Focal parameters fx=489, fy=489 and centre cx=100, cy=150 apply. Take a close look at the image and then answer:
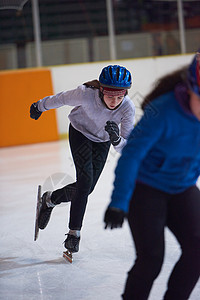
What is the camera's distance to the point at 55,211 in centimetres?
451

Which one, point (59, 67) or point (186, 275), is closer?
point (186, 275)

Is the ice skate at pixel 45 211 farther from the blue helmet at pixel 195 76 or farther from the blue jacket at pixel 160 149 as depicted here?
the blue helmet at pixel 195 76

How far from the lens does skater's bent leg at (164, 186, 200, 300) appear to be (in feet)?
5.55

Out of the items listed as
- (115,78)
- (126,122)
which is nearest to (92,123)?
(126,122)

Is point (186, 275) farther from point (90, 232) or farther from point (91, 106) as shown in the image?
point (90, 232)

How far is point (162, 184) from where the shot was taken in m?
1.70

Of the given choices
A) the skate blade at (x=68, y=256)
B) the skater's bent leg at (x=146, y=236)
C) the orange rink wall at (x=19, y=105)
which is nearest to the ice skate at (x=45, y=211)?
the skate blade at (x=68, y=256)

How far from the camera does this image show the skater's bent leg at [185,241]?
1.69m

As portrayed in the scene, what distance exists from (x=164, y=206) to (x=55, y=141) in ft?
29.3

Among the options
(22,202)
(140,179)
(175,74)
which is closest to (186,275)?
(140,179)

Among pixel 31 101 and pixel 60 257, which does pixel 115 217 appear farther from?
pixel 31 101

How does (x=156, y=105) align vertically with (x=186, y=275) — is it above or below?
above

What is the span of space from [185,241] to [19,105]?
885 cm

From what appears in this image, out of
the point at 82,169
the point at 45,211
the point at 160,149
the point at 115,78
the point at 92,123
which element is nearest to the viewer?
the point at 160,149
